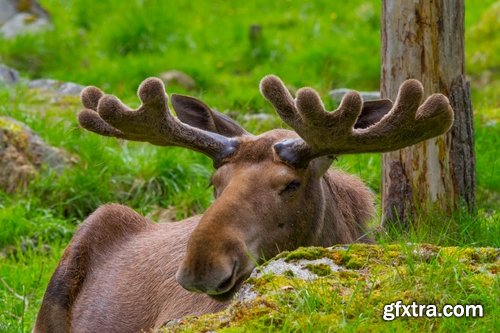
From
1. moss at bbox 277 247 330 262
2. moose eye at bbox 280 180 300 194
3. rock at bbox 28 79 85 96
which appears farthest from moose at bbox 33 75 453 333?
rock at bbox 28 79 85 96

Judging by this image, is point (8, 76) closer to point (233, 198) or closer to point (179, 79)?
point (179, 79)

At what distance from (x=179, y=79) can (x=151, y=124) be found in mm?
7425

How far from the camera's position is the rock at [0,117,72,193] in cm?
950

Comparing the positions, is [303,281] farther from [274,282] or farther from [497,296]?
[497,296]

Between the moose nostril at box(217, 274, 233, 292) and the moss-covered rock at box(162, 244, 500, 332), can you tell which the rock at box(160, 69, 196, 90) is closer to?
the moose nostril at box(217, 274, 233, 292)

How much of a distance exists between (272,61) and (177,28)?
5.27ft

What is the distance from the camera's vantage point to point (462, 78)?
23.6 feet

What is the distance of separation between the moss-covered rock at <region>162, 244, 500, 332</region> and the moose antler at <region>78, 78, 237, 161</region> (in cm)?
108

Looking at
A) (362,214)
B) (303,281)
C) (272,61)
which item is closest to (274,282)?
(303,281)

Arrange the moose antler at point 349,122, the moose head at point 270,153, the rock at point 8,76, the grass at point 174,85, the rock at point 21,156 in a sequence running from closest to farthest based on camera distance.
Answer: the moose head at point 270,153, the moose antler at point 349,122, the grass at point 174,85, the rock at point 21,156, the rock at point 8,76

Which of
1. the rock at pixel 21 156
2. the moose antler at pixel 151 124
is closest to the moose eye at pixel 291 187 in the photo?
the moose antler at pixel 151 124

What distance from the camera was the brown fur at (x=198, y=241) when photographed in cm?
556

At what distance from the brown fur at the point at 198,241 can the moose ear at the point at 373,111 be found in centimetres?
36

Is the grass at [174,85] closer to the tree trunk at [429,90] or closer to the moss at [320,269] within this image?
the tree trunk at [429,90]
